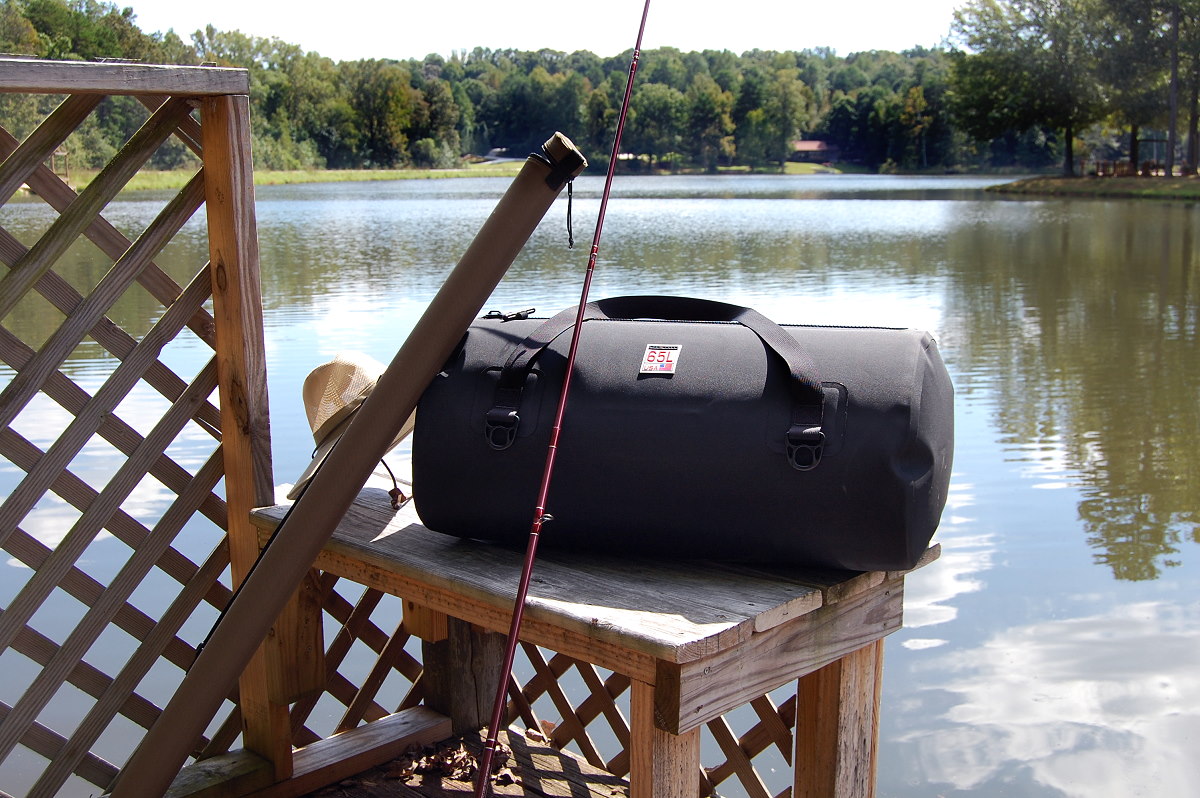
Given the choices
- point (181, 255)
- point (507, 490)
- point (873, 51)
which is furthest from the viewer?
point (873, 51)

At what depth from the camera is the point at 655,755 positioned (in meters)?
1.72

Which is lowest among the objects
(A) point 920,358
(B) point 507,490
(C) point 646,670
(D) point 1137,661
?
(D) point 1137,661

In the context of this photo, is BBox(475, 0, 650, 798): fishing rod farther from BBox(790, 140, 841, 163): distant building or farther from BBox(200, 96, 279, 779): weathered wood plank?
BBox(790, 140, 841, 163): distant building

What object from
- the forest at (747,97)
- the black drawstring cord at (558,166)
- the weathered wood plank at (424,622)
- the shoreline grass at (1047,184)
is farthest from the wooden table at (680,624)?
the forest at (747,97)

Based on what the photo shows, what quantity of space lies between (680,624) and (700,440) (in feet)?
1.05

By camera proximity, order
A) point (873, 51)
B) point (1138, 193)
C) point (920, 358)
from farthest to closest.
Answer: point (873, 51), point (1138, 193), point (920, 358)

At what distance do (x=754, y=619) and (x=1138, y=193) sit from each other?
42.3m

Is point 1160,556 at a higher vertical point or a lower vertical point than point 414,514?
lower

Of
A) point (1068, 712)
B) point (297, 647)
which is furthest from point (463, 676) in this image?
point (1068, 712)

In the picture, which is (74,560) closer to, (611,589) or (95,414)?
(95,414)

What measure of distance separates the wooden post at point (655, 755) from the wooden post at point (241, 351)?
3.85ft

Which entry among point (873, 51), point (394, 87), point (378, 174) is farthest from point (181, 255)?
point (873, 51)

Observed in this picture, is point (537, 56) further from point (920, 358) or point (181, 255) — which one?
point (920, 358)

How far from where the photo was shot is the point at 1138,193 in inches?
1545
